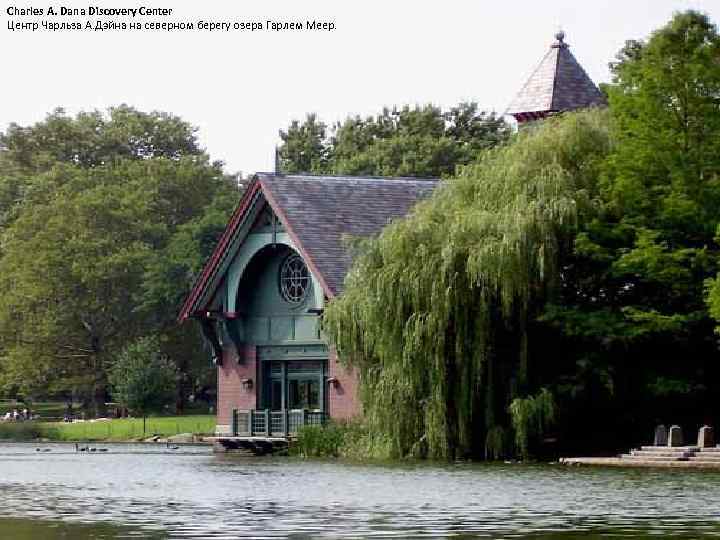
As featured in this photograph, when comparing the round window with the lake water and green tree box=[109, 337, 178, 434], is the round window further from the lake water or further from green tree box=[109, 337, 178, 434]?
green tree box=[109, 337, 178, 434]

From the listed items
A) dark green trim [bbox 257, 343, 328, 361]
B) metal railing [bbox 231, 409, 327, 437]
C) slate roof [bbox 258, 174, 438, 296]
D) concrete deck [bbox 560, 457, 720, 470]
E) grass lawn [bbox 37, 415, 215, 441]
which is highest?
slate roof [bbox 258, 174, 438, 296]

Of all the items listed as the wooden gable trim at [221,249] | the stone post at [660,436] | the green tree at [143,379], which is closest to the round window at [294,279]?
the wooden gable trim at [221,249]

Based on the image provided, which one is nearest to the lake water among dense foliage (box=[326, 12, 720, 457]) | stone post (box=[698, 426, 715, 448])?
dense foliage (box=[326, 12, 720, 457])

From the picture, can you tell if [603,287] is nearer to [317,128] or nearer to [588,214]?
[588,214]

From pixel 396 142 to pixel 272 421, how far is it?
33.8m

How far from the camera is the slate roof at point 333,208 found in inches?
2208

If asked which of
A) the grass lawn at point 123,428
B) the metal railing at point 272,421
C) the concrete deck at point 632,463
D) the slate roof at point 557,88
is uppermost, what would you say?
the slate roof at point 557,88

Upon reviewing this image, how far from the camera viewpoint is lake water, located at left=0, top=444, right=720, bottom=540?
23.8 m

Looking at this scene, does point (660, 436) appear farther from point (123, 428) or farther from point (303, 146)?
point (303, 146)

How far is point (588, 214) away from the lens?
4772cm

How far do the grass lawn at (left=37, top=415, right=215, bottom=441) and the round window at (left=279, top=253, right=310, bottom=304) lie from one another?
1720 centimetres

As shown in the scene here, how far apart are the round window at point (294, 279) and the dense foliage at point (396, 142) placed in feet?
90.6

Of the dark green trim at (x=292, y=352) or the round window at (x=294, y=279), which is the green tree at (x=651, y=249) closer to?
the dark green trim at (x=292, y=352)

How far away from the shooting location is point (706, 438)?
4491 cm
